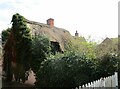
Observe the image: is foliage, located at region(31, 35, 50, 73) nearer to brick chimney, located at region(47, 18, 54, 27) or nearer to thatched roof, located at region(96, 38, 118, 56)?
thatched roof, located at region(96, 38, 118, 56)

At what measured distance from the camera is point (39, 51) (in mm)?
22031

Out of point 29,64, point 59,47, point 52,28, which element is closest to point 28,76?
point 29,64

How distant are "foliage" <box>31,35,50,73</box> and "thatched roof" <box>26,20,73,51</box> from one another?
425cm

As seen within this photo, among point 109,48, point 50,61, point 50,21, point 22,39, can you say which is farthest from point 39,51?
point 50,21

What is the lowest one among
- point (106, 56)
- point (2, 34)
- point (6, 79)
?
point (6, 79)

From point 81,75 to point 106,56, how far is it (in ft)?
5.51

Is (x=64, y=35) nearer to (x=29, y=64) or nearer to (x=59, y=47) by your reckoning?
(x=59, y=47)

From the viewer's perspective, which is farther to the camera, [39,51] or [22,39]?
[22,39]

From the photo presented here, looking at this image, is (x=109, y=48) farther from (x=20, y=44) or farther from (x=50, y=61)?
(x=20, y=44)

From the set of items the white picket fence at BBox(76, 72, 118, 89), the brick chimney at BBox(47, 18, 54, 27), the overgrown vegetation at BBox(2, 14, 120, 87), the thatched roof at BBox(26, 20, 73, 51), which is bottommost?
the white picket fence at BBox(76, 72, 118, 89)

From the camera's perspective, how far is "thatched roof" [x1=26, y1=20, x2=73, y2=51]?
92.0ft

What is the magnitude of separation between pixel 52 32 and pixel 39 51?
9.28 meters

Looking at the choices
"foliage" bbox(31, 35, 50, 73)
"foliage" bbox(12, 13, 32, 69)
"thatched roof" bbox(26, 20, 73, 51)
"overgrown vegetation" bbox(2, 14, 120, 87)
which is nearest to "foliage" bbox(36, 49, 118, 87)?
"overgrown vegetation" bbox(2, 14, 120, 87)

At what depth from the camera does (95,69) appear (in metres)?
14.6
